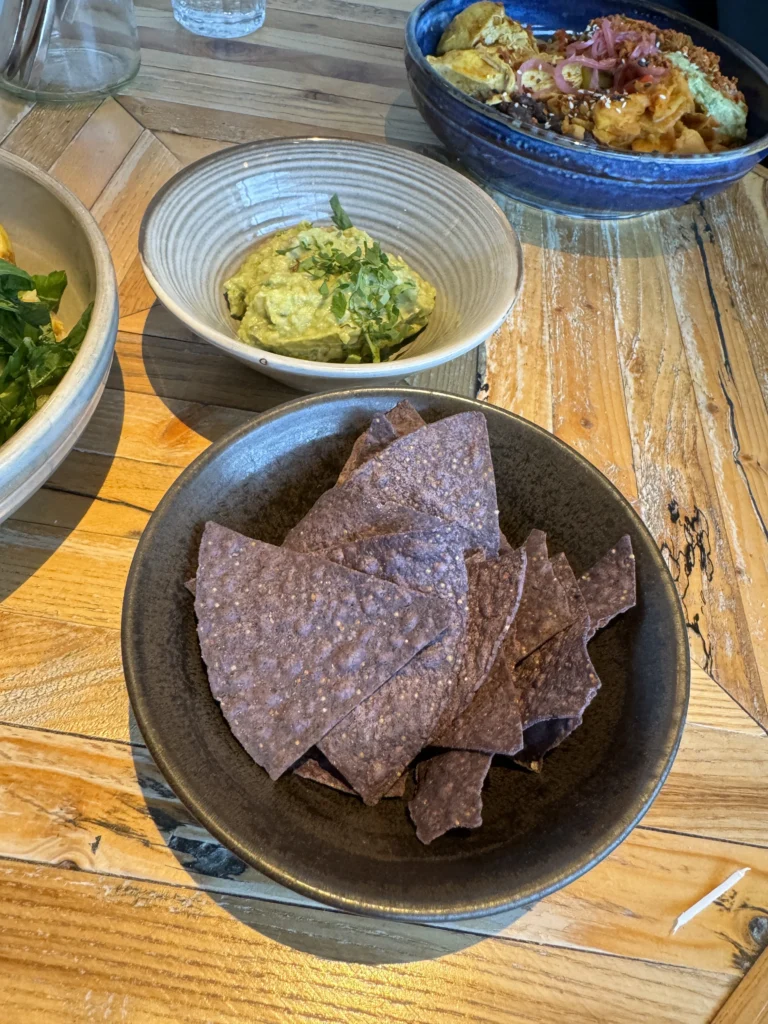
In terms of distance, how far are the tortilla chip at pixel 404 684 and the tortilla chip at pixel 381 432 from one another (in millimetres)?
151

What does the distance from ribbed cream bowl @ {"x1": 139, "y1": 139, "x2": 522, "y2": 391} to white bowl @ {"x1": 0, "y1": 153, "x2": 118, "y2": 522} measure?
100 mm

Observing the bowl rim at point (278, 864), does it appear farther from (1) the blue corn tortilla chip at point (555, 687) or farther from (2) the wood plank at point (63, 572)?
(2) the wood plank at point (63, 572)

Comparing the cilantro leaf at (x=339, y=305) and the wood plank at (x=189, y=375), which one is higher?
the cilantro leaf at (x=339, y=305)

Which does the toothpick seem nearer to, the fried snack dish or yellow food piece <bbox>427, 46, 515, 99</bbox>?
the fried snack dish

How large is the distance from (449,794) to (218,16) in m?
2.52

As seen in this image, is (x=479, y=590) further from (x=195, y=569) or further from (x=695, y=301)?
(x=695, y=301)

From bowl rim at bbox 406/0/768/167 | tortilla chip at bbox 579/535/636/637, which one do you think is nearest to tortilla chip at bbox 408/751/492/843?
tortilla chip at bbox 579/535/636/637

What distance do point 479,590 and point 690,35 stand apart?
217 cm

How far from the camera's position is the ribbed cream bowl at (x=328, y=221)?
1.16 meters

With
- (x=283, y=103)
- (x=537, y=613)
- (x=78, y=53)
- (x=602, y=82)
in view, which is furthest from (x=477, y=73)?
(x=537, y=613)

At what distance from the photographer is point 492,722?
798 millimetres

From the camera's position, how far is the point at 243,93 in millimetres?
2100

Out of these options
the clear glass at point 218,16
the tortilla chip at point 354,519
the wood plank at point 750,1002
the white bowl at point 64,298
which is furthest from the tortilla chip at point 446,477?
the clear glass at point 218,16

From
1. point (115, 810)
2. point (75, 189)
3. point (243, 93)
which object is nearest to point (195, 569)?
point (115, 810)
